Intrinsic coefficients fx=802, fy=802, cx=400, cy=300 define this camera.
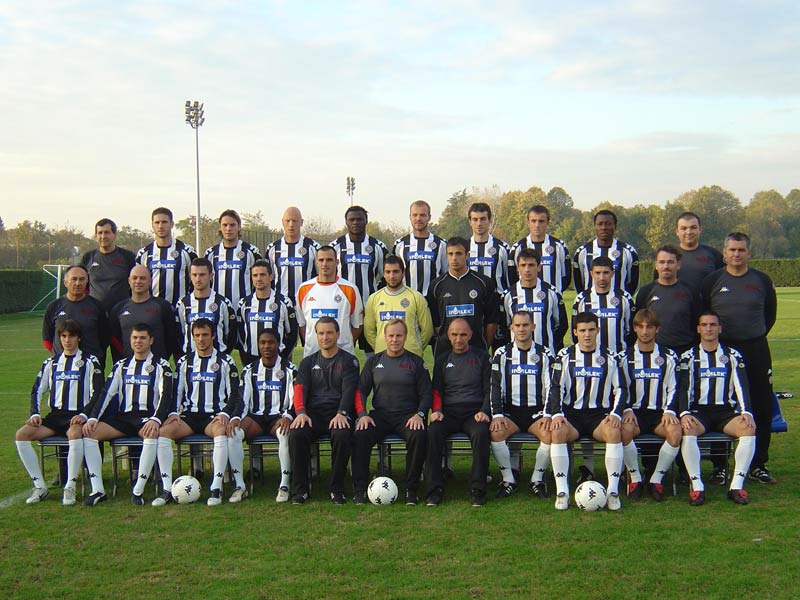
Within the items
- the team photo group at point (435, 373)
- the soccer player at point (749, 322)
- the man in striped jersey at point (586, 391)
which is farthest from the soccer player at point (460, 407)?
the soccer player at point (749, 322)

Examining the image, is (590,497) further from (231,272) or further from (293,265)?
→ (231,272)

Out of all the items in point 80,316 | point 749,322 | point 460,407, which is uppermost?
point 80,316

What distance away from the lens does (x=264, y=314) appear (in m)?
6.45

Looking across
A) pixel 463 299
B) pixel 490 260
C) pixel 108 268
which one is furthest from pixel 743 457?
pixel 108 268

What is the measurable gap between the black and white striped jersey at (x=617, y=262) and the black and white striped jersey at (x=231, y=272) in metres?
2.90

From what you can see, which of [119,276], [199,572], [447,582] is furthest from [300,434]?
[119,276]

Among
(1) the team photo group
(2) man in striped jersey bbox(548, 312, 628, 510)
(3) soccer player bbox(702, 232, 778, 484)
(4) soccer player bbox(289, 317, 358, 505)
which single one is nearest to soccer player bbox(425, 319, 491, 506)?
(1) the team photo group

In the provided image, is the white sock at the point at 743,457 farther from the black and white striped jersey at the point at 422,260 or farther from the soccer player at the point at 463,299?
the black and white striped jersey at the point at 422,260

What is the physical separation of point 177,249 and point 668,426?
4356 millimetres

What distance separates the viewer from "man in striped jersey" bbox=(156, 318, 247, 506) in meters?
5.69

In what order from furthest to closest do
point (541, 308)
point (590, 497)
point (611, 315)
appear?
point (541, 308) < point (611, 315) < point (590, 497)

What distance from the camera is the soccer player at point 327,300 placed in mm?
6410

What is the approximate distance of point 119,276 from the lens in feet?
22.6

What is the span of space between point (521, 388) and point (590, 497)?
3.25 ft
